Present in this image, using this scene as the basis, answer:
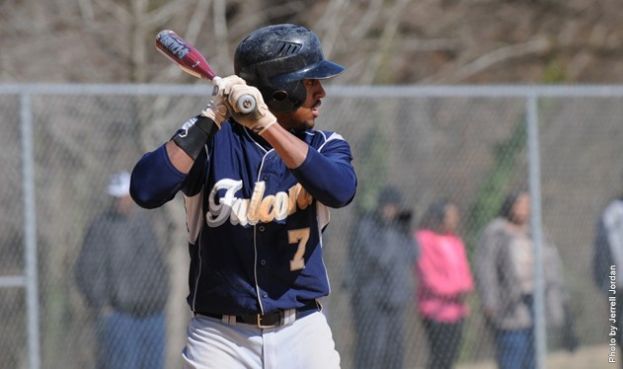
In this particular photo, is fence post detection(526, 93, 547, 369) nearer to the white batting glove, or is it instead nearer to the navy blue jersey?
the navy blue jersey

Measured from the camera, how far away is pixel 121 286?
7.27 meters

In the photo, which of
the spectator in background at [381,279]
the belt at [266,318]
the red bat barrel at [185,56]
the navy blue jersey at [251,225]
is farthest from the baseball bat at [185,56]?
the spectator in background at [381,279]

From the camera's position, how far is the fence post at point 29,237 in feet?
22.4

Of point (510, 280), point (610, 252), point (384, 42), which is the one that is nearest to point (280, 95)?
point (510, 280)

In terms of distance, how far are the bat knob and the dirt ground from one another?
515 cm

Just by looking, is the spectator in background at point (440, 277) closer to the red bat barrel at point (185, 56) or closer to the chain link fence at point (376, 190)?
the chain link fence at point (376, 190)

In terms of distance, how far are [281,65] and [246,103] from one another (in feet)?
1.36

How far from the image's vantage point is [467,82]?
1160 centimetres

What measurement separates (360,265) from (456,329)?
925mm

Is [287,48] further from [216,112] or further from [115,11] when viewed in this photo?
[115,11]

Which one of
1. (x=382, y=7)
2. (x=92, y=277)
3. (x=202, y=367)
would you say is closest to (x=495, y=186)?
(x=382, y=7)

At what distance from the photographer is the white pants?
3959mm

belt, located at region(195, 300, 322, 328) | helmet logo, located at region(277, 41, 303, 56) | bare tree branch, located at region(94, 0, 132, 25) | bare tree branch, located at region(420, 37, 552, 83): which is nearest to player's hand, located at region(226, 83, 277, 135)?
helmet logo, located at region(277, 41, 303, 56)

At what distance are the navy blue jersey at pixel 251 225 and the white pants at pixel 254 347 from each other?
0.24ft
